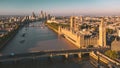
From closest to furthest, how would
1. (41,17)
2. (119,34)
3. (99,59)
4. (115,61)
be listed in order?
(115,61) → (99,59) → (119,34) → (41,17)

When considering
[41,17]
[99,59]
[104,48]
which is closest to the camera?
[99,59]

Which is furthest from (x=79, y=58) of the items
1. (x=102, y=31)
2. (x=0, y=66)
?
Answer: (x=0, y=66)

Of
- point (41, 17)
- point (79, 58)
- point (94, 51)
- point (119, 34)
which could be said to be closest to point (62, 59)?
point (79, 58)

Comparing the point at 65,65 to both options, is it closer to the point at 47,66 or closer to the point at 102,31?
the point at 47,66

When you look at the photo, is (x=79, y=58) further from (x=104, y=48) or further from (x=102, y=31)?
(x=102, y=31)

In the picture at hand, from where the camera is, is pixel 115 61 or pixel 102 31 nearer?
pixel 115 61

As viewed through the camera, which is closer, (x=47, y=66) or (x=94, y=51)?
(x=47, y=66)

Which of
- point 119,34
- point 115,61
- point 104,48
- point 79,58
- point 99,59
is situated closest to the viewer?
point 115,61

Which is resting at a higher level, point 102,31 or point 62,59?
point 102,31

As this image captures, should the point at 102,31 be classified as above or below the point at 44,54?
above
